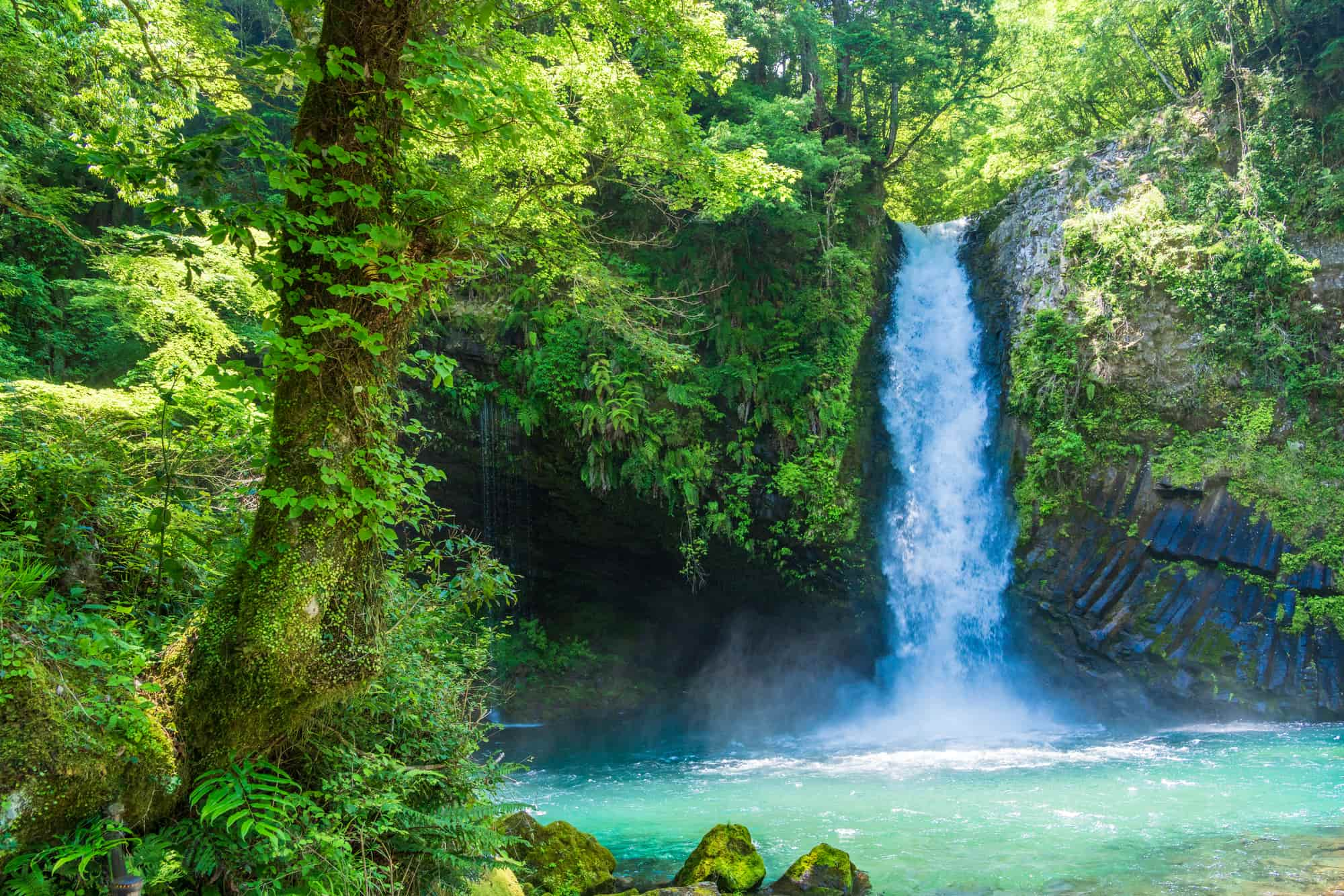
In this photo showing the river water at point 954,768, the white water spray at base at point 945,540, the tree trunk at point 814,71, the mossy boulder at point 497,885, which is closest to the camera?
the mossy boulder at point 497,885

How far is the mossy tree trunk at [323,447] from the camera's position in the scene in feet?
10.1

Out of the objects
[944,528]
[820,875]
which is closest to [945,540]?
[944,528]

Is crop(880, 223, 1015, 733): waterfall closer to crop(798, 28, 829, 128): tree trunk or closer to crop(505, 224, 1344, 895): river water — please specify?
crop(505, 224, 1344, 895): river water

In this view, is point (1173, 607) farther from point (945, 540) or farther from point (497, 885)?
point (497, 885)

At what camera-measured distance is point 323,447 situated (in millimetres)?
3289

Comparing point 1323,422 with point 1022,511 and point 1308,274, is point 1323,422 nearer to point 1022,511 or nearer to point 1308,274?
point 1308,274

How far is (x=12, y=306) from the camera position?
1166cm

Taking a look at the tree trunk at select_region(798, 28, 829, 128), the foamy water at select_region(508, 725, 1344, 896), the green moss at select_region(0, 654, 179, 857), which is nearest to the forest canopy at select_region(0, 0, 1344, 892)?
the green moss at select_region(0, 654, 179, 857)

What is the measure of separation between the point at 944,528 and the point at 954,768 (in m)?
4.86

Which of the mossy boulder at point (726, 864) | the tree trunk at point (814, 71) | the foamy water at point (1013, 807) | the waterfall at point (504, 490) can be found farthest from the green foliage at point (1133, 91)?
the mossy boulder at point (726, 864)

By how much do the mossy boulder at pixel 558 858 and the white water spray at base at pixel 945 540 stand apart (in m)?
8.33

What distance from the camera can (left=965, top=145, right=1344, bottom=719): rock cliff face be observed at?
11961 mm

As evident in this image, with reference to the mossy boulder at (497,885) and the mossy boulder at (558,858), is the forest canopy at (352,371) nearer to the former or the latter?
the mossy boulder at (497,885)

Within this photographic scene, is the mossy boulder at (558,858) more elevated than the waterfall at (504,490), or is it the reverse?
the waterfall at (504,490)
